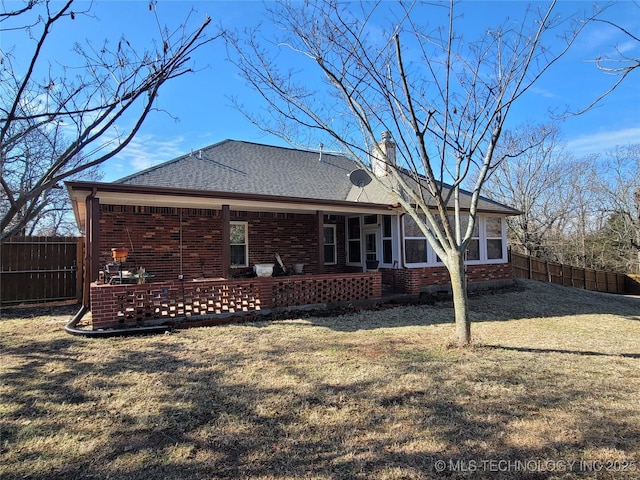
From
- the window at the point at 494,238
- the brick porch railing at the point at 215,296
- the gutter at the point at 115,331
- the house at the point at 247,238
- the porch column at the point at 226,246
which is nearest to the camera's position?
the gutter at the point at 115,331

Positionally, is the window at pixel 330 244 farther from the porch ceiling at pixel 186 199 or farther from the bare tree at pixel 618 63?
the bare tree at pixel 618 63

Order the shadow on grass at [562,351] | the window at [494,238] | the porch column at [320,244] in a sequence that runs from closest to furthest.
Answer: the shadow on grass at [562,351] → the porch column at [320,244] → the window at [494,238]

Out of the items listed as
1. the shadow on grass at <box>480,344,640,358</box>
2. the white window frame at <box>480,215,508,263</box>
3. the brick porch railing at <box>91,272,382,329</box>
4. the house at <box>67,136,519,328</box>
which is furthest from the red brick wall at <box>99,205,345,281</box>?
the shadow on grass at <box>480,344,640,358</box>

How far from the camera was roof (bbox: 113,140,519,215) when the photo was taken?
961cm

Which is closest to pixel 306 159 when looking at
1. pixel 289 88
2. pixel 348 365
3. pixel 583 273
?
pixel 289 88

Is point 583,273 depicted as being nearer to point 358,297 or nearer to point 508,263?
point 508,263

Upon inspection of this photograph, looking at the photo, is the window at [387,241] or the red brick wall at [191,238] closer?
the red brick wall at [191,238]

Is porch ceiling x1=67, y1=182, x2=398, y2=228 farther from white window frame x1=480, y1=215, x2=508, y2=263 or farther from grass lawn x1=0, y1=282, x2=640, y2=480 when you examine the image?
white window frame x1=480, y1=215, x2=508, y2=263

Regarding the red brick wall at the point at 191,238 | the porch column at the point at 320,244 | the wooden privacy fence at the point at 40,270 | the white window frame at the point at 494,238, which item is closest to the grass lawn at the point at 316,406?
the porch column at the point at 320,244

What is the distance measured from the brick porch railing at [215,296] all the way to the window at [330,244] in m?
3.03

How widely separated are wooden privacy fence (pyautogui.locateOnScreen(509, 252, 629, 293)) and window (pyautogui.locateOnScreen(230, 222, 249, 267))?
1172cm

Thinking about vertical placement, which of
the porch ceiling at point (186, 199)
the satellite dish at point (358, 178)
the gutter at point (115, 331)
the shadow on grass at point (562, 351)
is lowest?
the shadow on grass at point (562, 351)

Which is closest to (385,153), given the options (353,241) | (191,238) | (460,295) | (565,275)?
(460,295)

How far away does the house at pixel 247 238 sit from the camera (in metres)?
7.51
